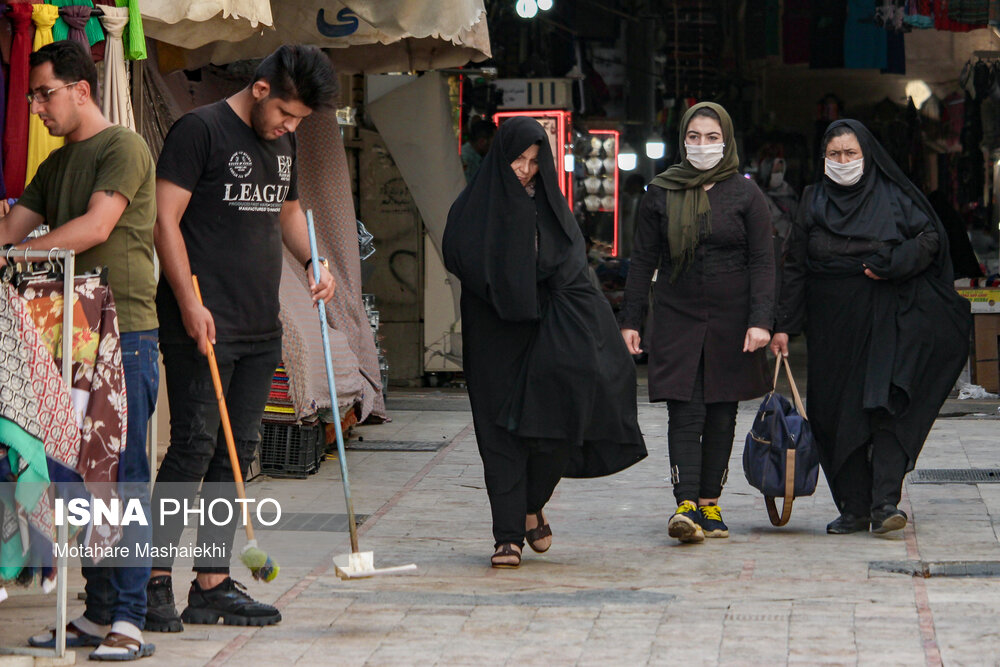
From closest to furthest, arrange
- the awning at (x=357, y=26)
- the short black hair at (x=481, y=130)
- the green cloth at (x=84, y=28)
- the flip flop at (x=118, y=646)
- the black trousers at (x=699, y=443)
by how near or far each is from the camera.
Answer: the flip flop at (x=118, y=646) < the green cloth at (x=84, y=28) < the black trousers at (x=699, y=443) < the awning at (x=357, y=26) < the short black hair at (x=481, y=130)

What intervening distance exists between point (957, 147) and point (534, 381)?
13654 mm

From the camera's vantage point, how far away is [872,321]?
6.91 meters

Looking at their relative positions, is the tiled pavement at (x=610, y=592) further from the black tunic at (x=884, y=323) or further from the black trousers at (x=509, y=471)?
the black tunic at (x=884, y=323)

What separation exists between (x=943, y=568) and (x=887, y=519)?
2.20 feet

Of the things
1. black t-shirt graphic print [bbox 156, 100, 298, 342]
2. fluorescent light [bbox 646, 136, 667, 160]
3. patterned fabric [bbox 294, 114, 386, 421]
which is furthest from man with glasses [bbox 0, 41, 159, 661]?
fluorescent light [bbox 646, 136, 667, 160]

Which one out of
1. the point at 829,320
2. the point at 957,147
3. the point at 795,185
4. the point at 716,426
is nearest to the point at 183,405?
the point at 716,426

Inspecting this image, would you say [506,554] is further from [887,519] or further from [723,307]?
[887,519]

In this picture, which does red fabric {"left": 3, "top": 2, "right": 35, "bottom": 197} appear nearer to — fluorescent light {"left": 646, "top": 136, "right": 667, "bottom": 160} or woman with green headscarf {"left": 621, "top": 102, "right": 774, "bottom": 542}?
woman with green headscarf {"left": 621, "top": 102, "right": 774, "bottom": 542}

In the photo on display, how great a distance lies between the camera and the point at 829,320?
7008 mm

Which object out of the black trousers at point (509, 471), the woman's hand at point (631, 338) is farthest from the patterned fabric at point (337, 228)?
the black trousers at point (509, 471)

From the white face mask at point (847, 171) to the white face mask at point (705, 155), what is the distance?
0.54 metres

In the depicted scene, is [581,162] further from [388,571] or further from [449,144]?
[388,571]

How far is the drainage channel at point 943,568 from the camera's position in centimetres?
602

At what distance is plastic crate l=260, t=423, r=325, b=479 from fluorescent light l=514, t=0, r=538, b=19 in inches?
282
